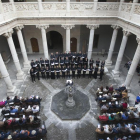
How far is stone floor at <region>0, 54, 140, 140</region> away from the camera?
8.81 meters

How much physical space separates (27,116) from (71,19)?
33.9 feet

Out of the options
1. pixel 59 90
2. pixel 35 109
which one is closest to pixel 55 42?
pixel 59 90

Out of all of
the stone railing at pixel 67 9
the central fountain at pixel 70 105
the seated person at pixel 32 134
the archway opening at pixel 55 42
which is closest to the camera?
the seated person at pixel 32 134

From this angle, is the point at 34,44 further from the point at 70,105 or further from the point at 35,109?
the point at 70,105

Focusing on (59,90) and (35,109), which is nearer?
(35,109)

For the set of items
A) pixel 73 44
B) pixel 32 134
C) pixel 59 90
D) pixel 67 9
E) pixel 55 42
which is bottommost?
pixel 59 90

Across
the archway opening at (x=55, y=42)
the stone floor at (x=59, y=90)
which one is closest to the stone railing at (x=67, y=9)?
the stone floor at (x=59, y=90)

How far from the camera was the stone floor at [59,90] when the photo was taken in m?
8.81

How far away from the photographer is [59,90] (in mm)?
12484

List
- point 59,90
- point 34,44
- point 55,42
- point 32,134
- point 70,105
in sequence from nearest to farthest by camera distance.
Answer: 1. point 32,134
2. point 70,105
3. point 59,90
4. point 34,44
5. point 55,42

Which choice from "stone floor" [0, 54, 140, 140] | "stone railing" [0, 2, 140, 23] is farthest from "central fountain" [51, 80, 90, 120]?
"stone railing" [0, 2, 140, 23]

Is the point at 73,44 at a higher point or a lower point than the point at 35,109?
higher

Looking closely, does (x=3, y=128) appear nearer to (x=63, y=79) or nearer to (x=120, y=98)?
(x=63, y=79)

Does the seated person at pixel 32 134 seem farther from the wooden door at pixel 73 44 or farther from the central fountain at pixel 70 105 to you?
the wooden door at pixel 73 44
